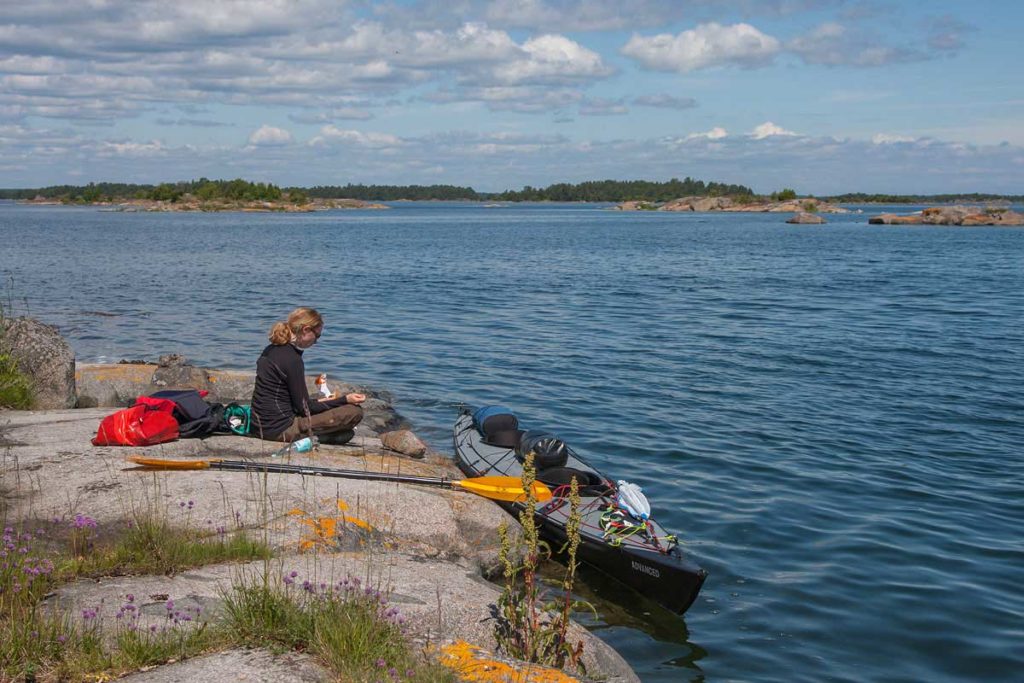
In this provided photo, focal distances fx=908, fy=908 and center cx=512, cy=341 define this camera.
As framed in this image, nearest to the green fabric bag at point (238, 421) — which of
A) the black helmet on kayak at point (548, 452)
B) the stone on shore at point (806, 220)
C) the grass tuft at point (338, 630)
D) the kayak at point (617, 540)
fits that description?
the kayak at point (617, 540)

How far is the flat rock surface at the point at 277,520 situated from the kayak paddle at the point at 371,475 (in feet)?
0.23

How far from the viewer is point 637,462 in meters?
13.0

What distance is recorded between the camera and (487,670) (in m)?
5.06

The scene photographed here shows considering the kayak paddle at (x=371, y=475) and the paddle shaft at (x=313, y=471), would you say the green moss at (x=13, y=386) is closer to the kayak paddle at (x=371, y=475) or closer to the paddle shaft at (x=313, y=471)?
the kayak paddle at (x=371, y=475)

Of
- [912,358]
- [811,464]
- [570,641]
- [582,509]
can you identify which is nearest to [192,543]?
[570,641]

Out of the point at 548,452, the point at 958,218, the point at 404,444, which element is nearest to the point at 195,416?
the point at 404,444

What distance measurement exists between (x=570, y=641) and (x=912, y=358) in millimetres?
16942

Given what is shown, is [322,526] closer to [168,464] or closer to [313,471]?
[313,471]

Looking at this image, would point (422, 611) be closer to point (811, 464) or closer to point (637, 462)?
point (637, 462)

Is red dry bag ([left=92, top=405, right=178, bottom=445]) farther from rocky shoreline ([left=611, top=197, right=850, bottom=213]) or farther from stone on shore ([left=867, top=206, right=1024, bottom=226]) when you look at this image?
rocky shoreline ([left=611, top=197, right=850, bottom=213])

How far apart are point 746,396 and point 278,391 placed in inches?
397

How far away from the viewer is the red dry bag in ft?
30.0

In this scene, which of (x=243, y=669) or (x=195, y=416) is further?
(x=195, y=416)

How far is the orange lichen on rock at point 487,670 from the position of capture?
497 centimetres
